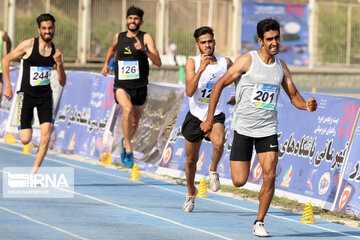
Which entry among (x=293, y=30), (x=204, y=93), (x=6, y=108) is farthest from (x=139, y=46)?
(x=293, y=30)

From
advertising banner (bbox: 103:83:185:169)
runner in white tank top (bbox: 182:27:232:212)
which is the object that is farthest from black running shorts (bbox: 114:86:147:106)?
runner in white tank top (bbox: 182:27:232:212)

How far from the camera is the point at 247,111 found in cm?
915

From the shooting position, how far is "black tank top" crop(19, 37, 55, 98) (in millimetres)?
12266

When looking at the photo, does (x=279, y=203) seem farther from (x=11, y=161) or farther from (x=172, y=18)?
(x=172, y=18)

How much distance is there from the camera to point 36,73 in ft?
40.5

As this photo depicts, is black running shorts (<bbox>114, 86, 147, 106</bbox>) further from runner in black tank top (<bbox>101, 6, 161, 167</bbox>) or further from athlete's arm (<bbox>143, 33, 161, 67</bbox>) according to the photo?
athlete's arm (<bbox>143, 33, 161, 67</bbox>)

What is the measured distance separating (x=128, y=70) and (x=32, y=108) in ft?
7.05

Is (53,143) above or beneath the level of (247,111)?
beneath

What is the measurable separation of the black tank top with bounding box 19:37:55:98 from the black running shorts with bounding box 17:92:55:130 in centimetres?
7

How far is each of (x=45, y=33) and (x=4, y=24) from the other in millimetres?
15945

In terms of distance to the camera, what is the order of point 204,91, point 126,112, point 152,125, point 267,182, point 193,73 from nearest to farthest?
point 267,182 < point 193,73 < point 204,91 < point 126,112 < point 152,125

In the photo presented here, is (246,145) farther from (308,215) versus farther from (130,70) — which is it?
(130,70)

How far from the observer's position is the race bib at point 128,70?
14125 mm


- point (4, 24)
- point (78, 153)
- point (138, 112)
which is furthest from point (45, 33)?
point (4, 24)
